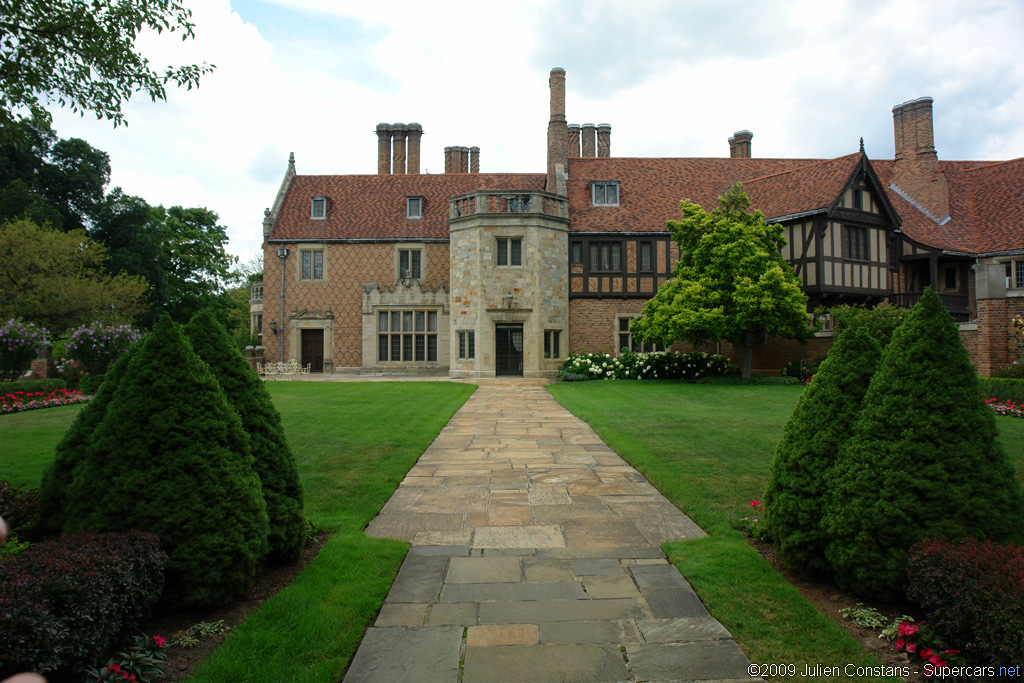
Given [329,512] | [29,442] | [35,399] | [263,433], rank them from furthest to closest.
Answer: [35,399] < [29,442] < [329,512] < [263,433]

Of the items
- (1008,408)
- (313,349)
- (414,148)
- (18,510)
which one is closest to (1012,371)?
(1008,408)

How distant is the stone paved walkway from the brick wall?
70.8ft

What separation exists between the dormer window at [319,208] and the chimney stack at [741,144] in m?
21.0

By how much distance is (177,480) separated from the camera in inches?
139

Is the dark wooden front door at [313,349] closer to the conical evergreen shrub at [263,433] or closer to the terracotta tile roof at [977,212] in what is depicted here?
the conical evergreen shrub at [263,433]

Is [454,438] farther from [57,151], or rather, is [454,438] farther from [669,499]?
[57,151]

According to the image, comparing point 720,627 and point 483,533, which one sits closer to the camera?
point 720,627

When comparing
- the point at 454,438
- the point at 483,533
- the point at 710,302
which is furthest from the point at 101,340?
the point at 710,302

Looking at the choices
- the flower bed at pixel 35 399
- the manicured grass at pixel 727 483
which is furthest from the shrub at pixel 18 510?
the flower bed at pixel 35 399

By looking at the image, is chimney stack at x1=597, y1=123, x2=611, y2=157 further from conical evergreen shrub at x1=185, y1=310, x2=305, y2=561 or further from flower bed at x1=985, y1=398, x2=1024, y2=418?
conical evergreen shrub at x1=185, y1=310, x2=305, y2=561

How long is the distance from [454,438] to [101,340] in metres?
13.1

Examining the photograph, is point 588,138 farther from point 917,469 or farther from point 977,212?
point 917,469

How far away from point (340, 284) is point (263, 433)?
2482 centimetres

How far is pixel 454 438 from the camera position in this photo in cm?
989
